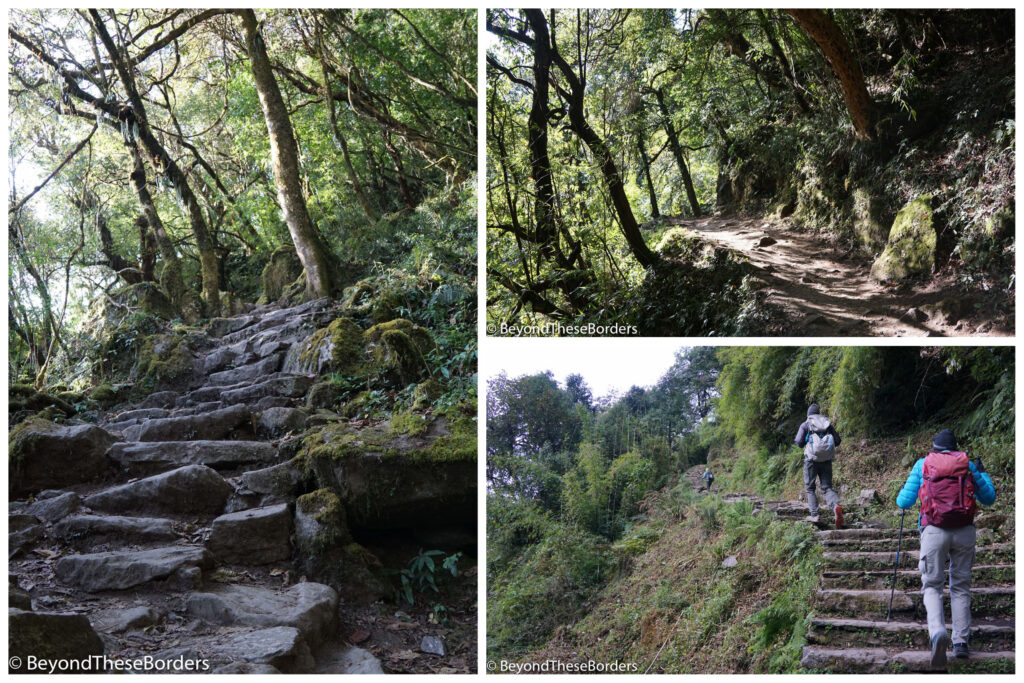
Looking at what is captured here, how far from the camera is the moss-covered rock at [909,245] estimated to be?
292 centimetres

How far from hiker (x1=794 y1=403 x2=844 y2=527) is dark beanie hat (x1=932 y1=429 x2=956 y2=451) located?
0.53 meters

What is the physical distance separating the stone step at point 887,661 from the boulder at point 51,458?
4738 millimetres

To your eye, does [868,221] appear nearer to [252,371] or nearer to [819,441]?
[819,441]

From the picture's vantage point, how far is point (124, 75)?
21.6ft

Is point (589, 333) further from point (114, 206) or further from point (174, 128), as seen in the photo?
point (174, 128)

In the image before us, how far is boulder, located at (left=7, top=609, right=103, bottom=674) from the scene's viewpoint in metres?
2.86

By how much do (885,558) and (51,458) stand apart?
5.40 m

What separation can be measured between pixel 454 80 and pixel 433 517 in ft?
11.9

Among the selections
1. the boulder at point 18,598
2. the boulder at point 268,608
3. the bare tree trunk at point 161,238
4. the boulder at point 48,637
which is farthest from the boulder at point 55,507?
A: the bare tree trunk at point 161,238

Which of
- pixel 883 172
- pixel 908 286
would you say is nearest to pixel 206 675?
pixel 908 286

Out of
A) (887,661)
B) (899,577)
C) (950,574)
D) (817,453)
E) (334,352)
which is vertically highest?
(334,352)

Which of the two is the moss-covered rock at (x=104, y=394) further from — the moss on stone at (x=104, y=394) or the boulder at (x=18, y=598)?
the boulder at (x=18, y=598)

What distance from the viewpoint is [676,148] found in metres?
3.35

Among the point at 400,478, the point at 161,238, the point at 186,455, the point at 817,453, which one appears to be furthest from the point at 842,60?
the point at 161,238
